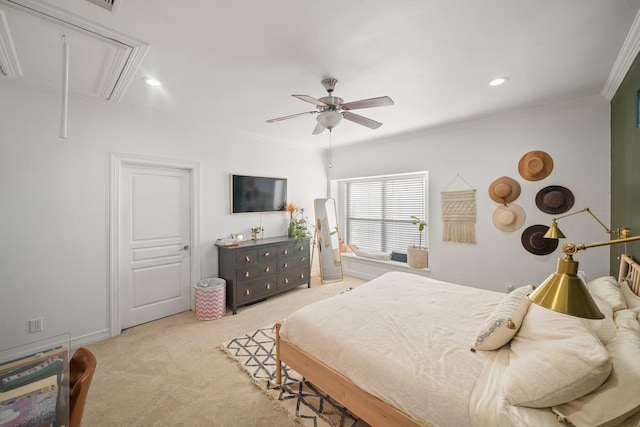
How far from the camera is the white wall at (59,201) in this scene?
2287 millimetres

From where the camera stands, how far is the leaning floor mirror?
4809 millimetres

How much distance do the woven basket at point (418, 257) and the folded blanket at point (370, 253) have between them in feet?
1.80

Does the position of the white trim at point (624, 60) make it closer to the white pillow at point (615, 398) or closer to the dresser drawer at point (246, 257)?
the white pillow at point (615, 398)

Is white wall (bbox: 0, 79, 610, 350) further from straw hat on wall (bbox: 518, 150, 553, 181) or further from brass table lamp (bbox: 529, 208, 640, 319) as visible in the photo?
brass table lamp (bbox: 529, 208, 640, 319)

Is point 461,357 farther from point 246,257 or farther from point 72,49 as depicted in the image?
point 72,49

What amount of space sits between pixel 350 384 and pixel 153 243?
2905 millimetres

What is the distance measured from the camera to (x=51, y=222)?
2.47 meters

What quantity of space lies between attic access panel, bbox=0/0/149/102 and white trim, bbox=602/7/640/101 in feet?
11.0

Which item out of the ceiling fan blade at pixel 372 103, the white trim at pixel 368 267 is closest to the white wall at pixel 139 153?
the white trim at pixel 368 267

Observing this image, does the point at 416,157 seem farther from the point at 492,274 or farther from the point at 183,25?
the point at 183,25

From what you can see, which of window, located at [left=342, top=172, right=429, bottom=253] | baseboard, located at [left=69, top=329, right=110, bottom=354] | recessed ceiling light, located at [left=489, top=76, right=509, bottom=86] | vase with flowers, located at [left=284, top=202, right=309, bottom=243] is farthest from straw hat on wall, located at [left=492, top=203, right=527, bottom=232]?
baseboard, located at [left=69, top=329, right=110, bottom=354]

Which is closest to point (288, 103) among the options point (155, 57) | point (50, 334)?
point (155, 57)

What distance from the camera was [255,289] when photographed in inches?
143

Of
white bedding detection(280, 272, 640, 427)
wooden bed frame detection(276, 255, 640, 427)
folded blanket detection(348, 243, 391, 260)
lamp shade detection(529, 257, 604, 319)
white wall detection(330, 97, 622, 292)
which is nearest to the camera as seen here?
lamp shade detection(529, 257, 604, 319)
